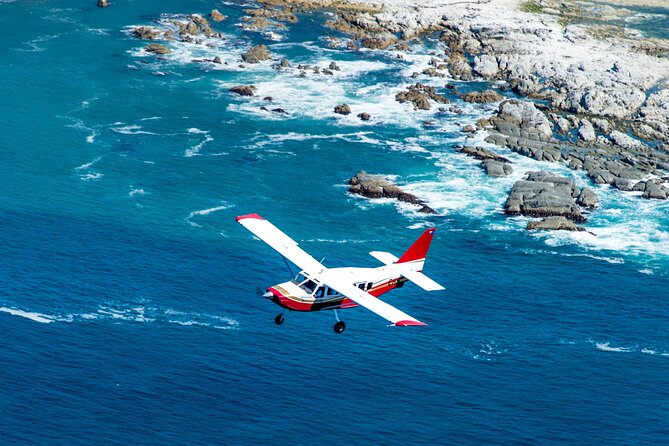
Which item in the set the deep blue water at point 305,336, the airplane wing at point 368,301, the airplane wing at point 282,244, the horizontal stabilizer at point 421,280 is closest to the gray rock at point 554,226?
the deep blue water at point 305,336

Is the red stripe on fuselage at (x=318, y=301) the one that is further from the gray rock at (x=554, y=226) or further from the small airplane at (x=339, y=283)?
the gray rock at (x=554, y=226)

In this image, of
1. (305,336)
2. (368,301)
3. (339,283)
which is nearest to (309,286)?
(339,283)

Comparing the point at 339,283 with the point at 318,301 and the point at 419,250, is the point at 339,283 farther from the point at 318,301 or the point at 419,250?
the point at 419,250

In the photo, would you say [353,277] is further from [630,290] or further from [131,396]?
[630,290]

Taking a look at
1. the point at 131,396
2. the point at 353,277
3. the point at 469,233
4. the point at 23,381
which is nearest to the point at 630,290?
the point at 469,233

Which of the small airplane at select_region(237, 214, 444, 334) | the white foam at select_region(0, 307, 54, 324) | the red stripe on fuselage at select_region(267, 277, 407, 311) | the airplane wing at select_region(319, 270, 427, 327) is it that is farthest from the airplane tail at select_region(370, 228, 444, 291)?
the white foam at select_region(0, 307, 54, 324)

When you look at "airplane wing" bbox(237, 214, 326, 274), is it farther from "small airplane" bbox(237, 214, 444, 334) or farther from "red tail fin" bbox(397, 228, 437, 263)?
"red tail fin" bbox(397, 228, 437, 263)
